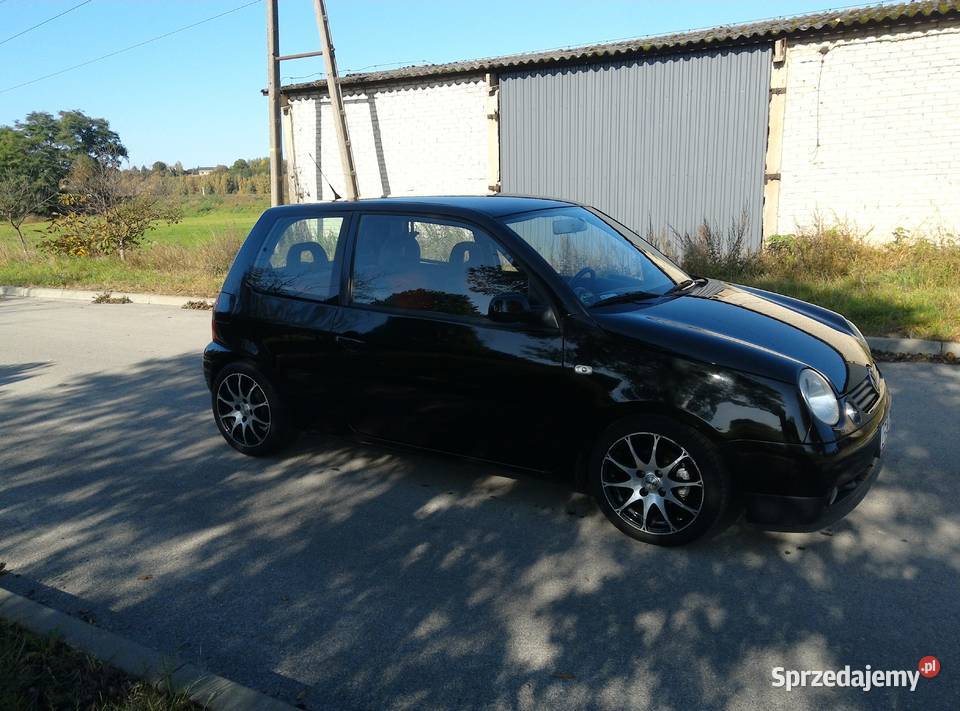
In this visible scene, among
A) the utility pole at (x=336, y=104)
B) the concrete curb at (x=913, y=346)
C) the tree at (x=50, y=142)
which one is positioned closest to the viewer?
the concrete curb at (x=913, y=346)

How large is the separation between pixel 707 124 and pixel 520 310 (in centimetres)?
1061

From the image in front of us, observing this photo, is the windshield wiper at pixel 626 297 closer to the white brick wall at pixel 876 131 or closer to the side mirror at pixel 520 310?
the side mirror at pixel 520 310

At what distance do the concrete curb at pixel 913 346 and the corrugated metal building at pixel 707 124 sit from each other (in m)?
5.03

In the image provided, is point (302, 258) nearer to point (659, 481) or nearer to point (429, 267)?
point (429, 267)

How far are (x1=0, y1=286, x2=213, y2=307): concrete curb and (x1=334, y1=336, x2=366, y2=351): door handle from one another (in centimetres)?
930

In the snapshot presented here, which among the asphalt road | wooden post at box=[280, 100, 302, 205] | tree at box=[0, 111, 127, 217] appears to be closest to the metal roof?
wooden post at box=[280, 100, 302, 205]

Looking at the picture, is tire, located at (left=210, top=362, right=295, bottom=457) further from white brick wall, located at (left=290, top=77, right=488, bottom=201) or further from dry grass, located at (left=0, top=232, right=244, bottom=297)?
white brick wall, located at (left=290, top=77, right=488, bottom=201)

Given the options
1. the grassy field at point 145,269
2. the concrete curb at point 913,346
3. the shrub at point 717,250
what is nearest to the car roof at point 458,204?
the concrete curb at point 913,346

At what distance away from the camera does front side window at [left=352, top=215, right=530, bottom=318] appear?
4.45m

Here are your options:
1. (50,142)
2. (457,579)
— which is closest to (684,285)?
(457,579)

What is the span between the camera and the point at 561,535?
14.1 ft

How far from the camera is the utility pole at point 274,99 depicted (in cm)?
1672

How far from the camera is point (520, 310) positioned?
4.18 m

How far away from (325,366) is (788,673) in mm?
3204
